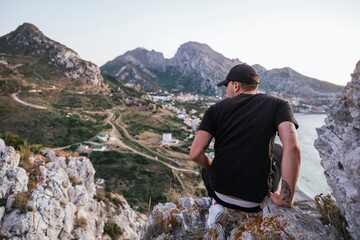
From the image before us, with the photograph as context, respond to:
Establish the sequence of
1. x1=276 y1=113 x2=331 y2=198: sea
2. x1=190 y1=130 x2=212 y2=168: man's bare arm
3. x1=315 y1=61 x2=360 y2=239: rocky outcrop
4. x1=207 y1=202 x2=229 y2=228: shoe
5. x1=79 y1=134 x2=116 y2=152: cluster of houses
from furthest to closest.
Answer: x1=276 y1=113 x2=331 y2=198: sea → x1=79 y1=134 x2=116 y2=152: cluster of houses → x1=207 y1=202 x2=229 y2=228: shoe → x1=190 y1=130 x2=212 y2=168: man's bare arm → x1=315 y1=61 x2=360 y2=239: rocky outcrop

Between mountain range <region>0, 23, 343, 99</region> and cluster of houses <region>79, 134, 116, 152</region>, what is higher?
mountain range <region>0, 23, 343, 99</region>

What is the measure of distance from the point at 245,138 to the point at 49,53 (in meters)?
87.3

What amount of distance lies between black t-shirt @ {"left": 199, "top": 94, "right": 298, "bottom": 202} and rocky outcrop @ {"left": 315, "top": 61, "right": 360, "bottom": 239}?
0.60 metres

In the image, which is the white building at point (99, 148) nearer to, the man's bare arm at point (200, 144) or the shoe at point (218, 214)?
the shoe at point (218, 214)

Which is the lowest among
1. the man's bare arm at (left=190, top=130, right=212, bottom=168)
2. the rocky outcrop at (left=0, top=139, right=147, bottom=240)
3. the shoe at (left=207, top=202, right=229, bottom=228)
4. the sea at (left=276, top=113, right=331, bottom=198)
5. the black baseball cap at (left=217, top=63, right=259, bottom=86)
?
Result: the sea at (left=276, top=113, right=331, bottom=198)

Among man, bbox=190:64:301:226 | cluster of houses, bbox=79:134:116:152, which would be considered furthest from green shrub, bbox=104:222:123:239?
cluster of houses, bbox=79:134:116:152

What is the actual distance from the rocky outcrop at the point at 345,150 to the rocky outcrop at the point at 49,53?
242 feet

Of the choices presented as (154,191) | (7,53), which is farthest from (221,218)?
(7,53)

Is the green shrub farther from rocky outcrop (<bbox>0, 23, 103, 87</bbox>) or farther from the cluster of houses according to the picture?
rocky outcrop (<bbox>0, 23, 103, 87</bbox>)

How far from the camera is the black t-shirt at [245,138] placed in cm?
170

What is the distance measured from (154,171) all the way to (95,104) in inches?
1313

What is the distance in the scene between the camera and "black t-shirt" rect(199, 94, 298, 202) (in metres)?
1.70

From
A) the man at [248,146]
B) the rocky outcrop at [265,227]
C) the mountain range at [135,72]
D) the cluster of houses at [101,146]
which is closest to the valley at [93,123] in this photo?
the cluster of houses at [101,146]

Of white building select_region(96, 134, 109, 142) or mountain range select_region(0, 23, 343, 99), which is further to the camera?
mountain range select_region(0, 23, 343, 99)
